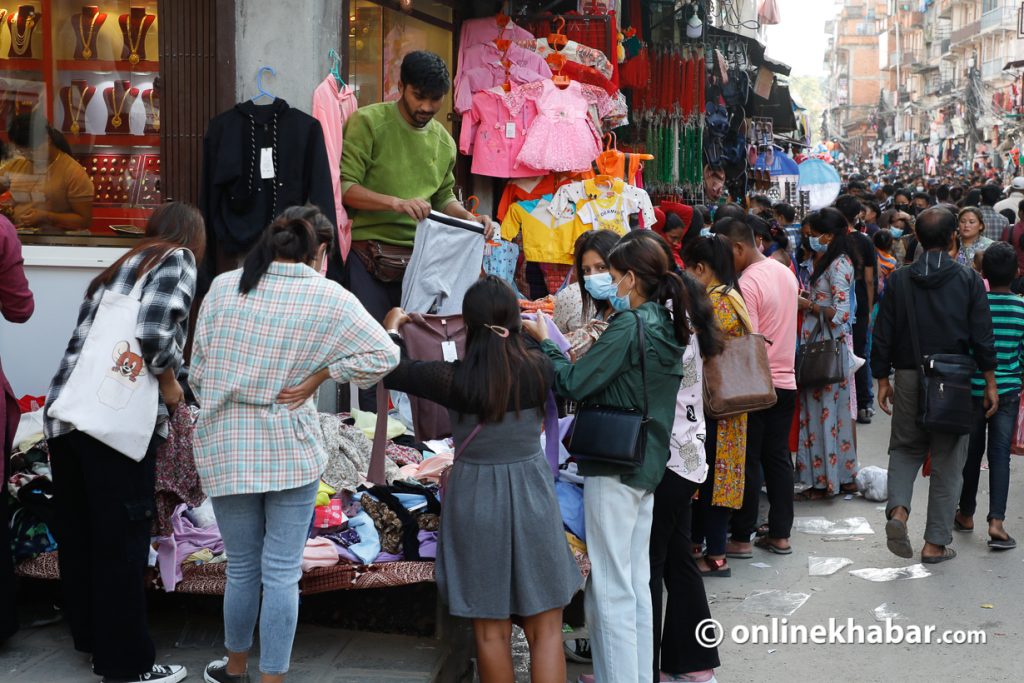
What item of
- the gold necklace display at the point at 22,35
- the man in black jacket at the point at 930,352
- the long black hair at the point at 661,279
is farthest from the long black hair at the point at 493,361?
the gold necklace display at the point at 22,35

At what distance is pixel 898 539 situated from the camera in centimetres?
661

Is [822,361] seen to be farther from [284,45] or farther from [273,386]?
[273,386]

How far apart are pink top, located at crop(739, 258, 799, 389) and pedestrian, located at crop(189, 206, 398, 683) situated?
318 cm

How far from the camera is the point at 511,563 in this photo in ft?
13.6

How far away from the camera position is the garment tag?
5.99m

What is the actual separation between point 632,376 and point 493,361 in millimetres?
558

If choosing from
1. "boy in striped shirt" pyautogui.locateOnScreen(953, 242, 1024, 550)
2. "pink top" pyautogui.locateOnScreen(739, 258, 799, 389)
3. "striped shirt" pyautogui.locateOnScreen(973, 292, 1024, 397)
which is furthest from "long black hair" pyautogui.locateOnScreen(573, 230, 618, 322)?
"striped shirt" pyautogui.locateOnScreen(973, 292, 1024, 397)

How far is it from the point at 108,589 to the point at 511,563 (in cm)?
152

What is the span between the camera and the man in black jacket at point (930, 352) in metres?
6.59

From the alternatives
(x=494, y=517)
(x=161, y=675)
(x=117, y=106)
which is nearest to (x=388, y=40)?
(x=117, y=106)

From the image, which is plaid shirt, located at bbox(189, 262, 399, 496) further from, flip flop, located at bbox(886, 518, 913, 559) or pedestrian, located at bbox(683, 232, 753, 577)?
flip flop, located at bbox(886, 518, 913, 559)

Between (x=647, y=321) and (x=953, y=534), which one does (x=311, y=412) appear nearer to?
(x=647, y=321)

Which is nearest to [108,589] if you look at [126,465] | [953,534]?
[126,465]

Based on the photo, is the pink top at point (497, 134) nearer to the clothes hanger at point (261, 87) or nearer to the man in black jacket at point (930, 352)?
the clothes hanger at point (261, 87)
